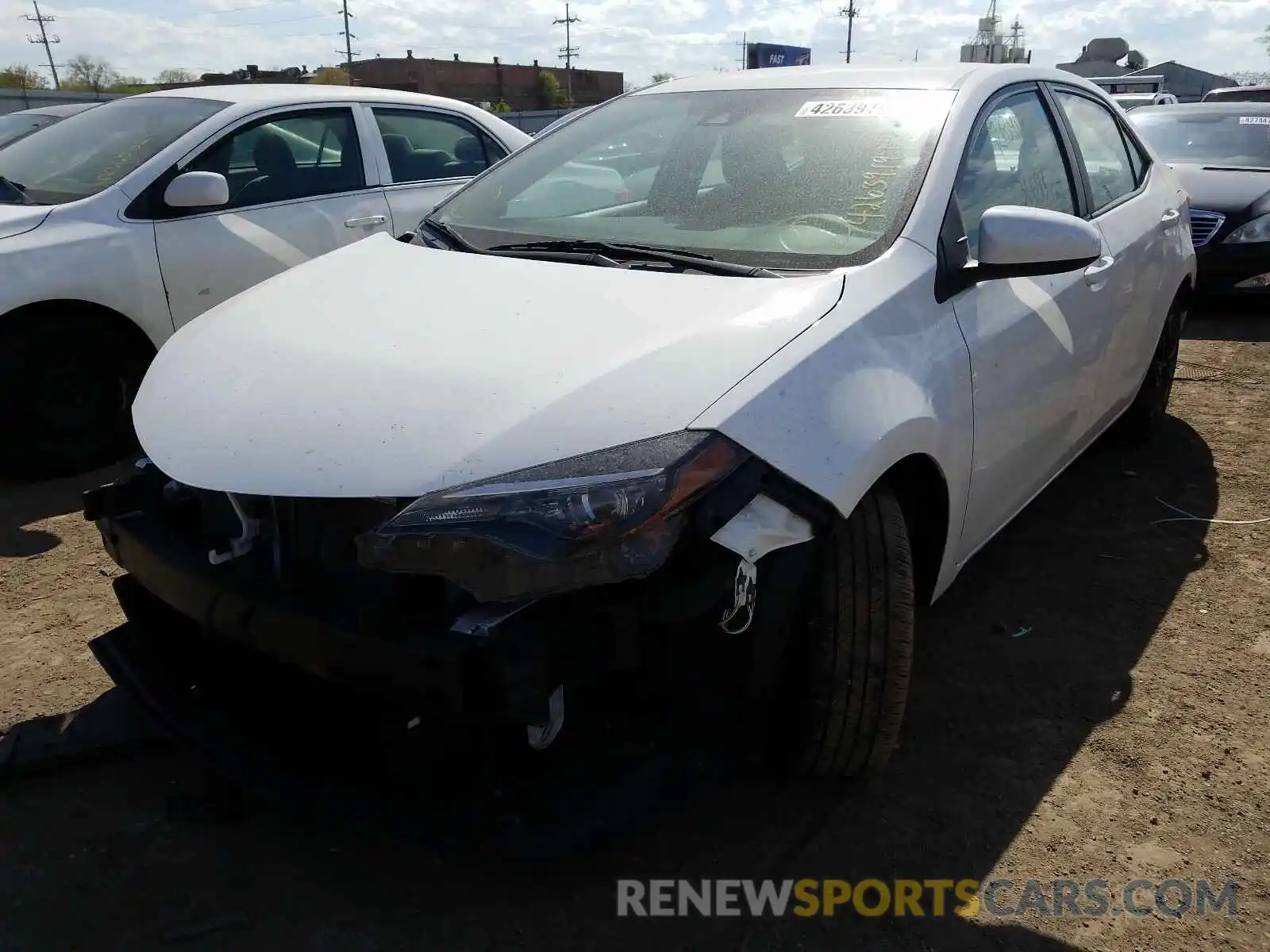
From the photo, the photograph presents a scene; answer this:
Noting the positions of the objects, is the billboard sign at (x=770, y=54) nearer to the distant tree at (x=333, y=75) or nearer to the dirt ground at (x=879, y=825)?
the distant tree at (x=333, y=75)

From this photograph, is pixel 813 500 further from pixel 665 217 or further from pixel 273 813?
pixel 273 813

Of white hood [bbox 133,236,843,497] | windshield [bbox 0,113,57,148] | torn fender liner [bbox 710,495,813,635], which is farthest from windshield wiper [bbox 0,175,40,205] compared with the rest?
torn fender liner [bbox 710,495,813,635]

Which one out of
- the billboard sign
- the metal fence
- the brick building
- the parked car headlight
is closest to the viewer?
the parked car headlight

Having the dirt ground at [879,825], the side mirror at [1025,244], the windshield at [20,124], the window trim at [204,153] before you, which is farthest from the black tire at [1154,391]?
the windshield at [20,124]

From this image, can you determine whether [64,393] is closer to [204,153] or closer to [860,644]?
[204,153]

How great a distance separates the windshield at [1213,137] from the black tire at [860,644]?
7782mm

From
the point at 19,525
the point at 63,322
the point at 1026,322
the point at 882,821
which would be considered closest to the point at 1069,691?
the point at 882,821

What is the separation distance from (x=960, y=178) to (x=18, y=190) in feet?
13.5

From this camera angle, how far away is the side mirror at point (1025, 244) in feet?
7.64

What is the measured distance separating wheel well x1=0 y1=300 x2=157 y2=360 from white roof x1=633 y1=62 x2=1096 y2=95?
2484mm

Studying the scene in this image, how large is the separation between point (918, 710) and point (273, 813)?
5.30ft

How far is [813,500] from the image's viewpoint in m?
1.84

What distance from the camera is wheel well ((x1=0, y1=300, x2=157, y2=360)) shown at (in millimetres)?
3988

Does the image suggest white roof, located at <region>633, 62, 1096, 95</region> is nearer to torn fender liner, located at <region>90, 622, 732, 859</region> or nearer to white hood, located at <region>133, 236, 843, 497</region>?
white hood, located at <region>133, 236, 843, 497</region>
